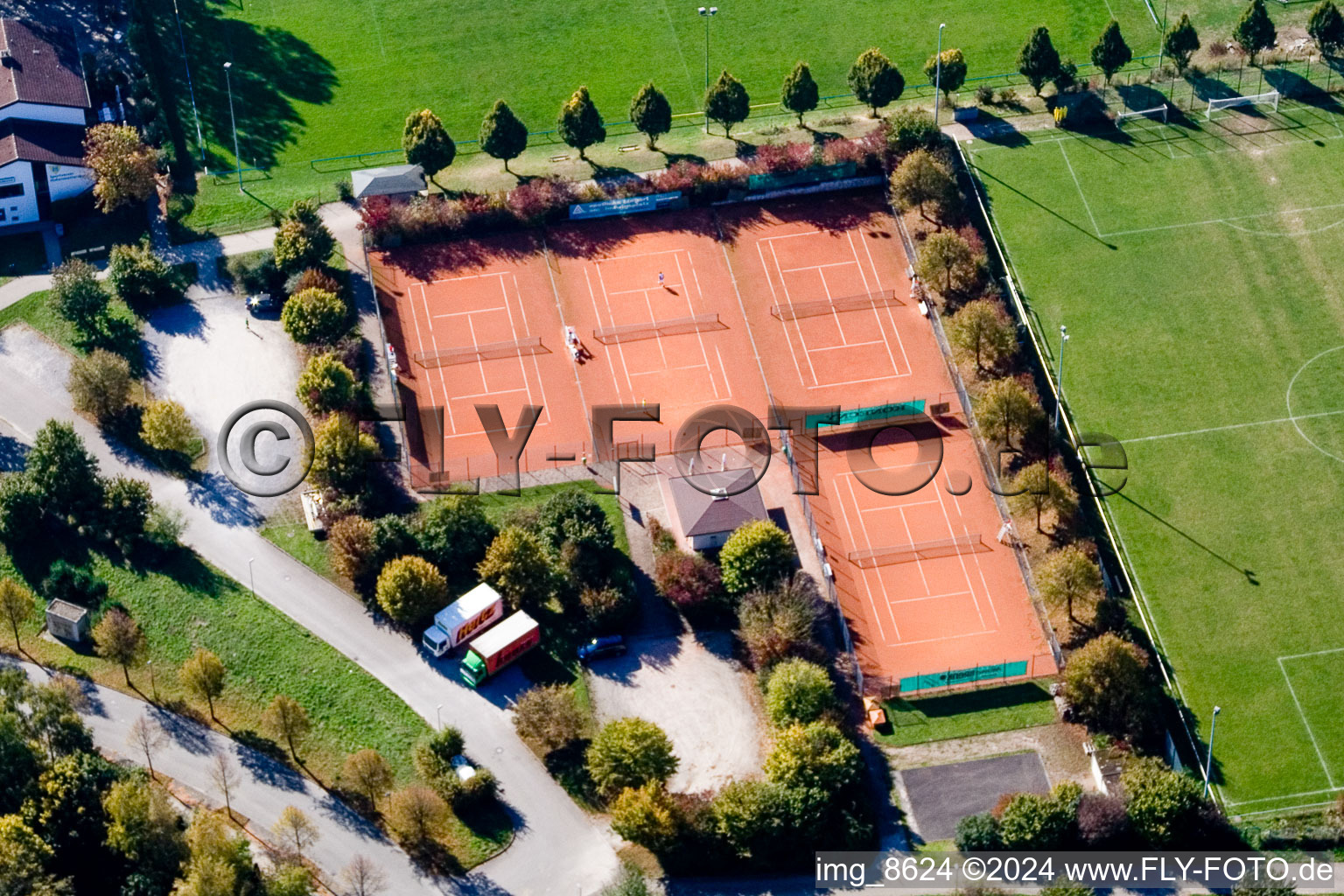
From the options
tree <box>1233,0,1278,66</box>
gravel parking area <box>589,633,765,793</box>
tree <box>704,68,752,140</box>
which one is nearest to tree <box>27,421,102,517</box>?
gravel parking area <box>589,633,765,793</box>

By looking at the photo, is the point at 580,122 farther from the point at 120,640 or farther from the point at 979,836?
the point at 979,836

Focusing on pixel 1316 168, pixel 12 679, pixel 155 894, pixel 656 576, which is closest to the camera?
pixel 155 894

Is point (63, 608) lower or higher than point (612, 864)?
higher

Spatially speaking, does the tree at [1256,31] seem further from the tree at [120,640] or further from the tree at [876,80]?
the tree at [120,640]

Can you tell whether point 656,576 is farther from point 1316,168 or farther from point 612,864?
point 1316,168

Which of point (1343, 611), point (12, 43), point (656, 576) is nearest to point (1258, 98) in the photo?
point (1343, 611)
